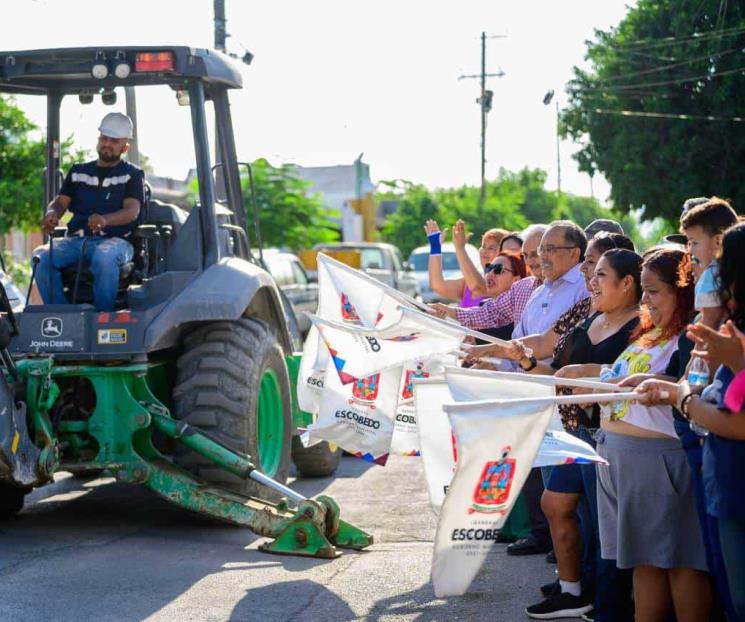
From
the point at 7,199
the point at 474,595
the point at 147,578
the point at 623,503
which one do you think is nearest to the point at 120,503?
the point at 147,578

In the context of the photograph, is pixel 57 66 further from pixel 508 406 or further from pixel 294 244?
pixel 294 244

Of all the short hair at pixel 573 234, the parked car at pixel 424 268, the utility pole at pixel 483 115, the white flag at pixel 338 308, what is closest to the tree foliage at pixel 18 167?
the parked car at pixel 424 268

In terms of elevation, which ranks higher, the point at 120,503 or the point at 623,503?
the point at 623,503

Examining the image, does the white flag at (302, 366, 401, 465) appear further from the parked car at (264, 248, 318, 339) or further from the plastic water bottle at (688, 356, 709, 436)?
the parked car at (264, 248, 318, 339)

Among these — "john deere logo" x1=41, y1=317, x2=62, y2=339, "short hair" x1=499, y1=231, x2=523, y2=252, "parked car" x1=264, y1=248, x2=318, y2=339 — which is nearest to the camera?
"john deere logo" x1=41, y1=317, x2=62, y2=339

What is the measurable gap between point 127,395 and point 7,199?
53.6ft

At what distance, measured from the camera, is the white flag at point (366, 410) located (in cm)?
771

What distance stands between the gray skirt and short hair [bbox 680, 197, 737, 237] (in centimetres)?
85

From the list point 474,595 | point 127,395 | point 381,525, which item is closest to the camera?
point 474,595

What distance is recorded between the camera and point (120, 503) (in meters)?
9.38

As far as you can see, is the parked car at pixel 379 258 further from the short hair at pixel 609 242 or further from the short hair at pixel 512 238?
the short hair at pixel 609 242

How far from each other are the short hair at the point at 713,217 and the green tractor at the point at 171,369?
3.24 m

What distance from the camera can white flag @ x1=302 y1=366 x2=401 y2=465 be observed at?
25.3ft

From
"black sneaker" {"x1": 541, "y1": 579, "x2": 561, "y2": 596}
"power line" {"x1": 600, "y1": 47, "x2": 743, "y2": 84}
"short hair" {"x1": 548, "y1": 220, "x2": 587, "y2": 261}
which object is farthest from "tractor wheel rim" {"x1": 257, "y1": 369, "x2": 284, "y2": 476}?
"power line" {"x1": 600, "y1": 47, "x2": 743, "y2": 84}
